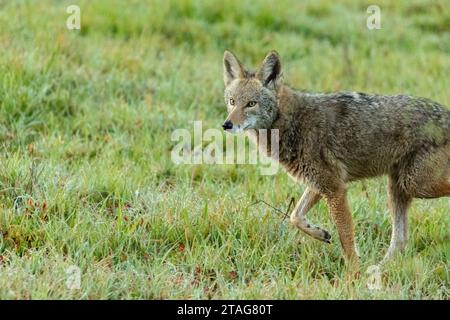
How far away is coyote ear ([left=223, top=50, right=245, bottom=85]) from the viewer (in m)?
6.52

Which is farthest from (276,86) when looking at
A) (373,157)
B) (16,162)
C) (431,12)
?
(431,12)

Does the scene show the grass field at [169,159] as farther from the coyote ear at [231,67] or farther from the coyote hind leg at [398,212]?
the coyote ear at [231,67]

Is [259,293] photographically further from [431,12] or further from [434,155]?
[431,12]

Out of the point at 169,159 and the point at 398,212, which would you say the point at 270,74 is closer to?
the point at 398,212

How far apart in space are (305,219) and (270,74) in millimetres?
1208

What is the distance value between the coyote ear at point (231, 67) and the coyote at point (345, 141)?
0.13 metres

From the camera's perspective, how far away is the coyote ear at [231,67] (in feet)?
21.4

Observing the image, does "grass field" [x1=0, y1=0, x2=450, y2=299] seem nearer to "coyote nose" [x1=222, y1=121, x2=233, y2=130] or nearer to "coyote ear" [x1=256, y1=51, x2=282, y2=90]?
"coyote nose" [x1=222, y1=121, x2=233, y2=130]

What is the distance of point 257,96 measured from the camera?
6277 mm

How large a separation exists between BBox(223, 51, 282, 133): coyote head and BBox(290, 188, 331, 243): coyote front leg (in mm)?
649

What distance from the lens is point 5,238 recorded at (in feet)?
18.9

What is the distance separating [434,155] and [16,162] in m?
3.46

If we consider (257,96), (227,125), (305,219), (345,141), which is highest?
(257,96)

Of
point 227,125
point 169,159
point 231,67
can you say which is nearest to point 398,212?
point 227,125
